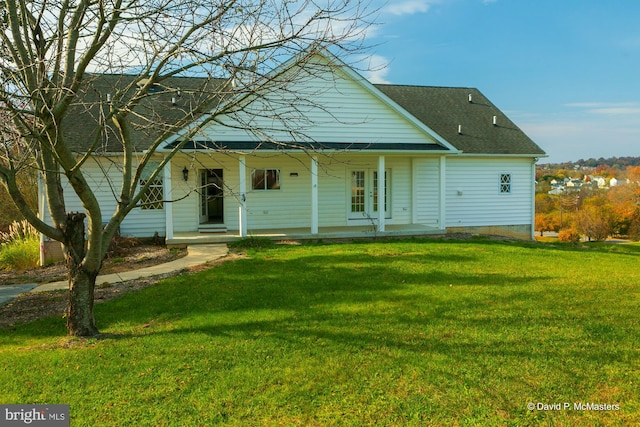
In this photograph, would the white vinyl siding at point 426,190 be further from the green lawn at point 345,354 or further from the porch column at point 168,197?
the porch column at point 168,197

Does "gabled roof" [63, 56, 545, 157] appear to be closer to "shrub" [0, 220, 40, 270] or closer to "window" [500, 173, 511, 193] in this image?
"window" [500, 173, 511, 193]

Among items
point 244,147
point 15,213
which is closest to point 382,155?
point 244,147

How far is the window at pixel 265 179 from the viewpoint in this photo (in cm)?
1577

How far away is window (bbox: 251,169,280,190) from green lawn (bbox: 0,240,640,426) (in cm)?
739

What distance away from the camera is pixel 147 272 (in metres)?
10.2

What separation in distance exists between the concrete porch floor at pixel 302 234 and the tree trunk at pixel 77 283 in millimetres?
7619

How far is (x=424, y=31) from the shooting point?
722 cm

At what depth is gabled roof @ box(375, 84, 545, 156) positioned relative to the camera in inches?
696

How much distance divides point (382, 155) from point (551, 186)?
43649 millimetres

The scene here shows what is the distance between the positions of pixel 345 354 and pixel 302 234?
377 inches

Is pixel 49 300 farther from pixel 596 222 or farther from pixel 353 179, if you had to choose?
pixel 596 222

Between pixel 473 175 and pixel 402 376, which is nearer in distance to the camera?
pixel 402 376

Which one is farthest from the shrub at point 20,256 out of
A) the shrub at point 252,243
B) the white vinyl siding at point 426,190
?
the white vinyl siding at point 426,190

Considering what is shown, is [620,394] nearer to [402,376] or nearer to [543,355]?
[543,355]
